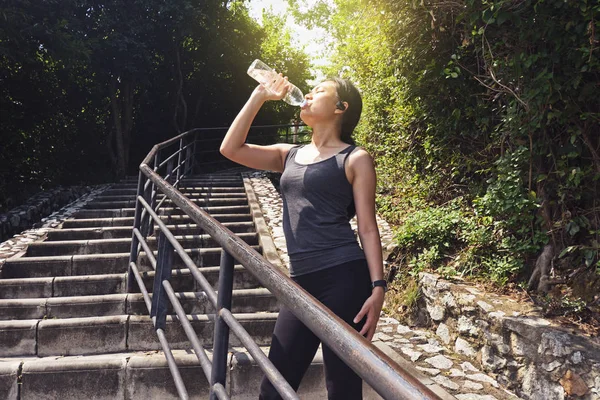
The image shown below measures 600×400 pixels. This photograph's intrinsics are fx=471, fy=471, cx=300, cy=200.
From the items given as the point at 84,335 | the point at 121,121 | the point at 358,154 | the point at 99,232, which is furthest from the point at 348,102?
the point at 121,121

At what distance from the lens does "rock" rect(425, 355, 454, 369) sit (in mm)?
3402

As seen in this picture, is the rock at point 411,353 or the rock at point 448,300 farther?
the rock at point 448,300

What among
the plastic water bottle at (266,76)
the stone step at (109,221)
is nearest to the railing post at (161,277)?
the plastic water bottle at (266,76)

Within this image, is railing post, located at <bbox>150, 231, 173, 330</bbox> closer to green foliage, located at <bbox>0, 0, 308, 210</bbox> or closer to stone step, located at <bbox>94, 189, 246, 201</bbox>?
stone step, located at <bbox>94, 189, 246, 201</bbox>

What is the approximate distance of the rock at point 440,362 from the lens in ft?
11.2

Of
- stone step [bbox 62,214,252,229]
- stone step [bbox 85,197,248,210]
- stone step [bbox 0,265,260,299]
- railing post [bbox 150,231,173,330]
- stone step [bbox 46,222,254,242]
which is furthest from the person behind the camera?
stone step [bbox 85,197,248,210]

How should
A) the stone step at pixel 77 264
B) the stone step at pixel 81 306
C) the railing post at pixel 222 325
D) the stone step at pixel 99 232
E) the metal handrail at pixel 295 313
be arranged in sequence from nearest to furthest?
the metal handrail at pixel 295 313
the railing post at pixel 222 325
the stone step at pixel 81 306
the stone step at pixel 77 264
the stone step at pixel 99 232

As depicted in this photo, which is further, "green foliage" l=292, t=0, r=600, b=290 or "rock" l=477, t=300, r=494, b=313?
"rock" l=477, t=300, r=494, b=313

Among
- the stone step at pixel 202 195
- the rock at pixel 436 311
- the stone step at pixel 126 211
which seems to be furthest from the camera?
the stone step at pixel 202 195

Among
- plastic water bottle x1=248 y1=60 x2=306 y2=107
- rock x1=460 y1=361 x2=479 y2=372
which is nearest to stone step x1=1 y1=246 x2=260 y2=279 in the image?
rock x1=460 y1=361 x2=479 y2=372

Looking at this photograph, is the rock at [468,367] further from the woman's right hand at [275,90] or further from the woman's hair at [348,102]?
the woman's right hand at [275,90]

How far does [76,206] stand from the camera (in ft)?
28.8

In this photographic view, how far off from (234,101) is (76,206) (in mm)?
7484

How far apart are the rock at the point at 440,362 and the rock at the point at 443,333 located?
331 mm
